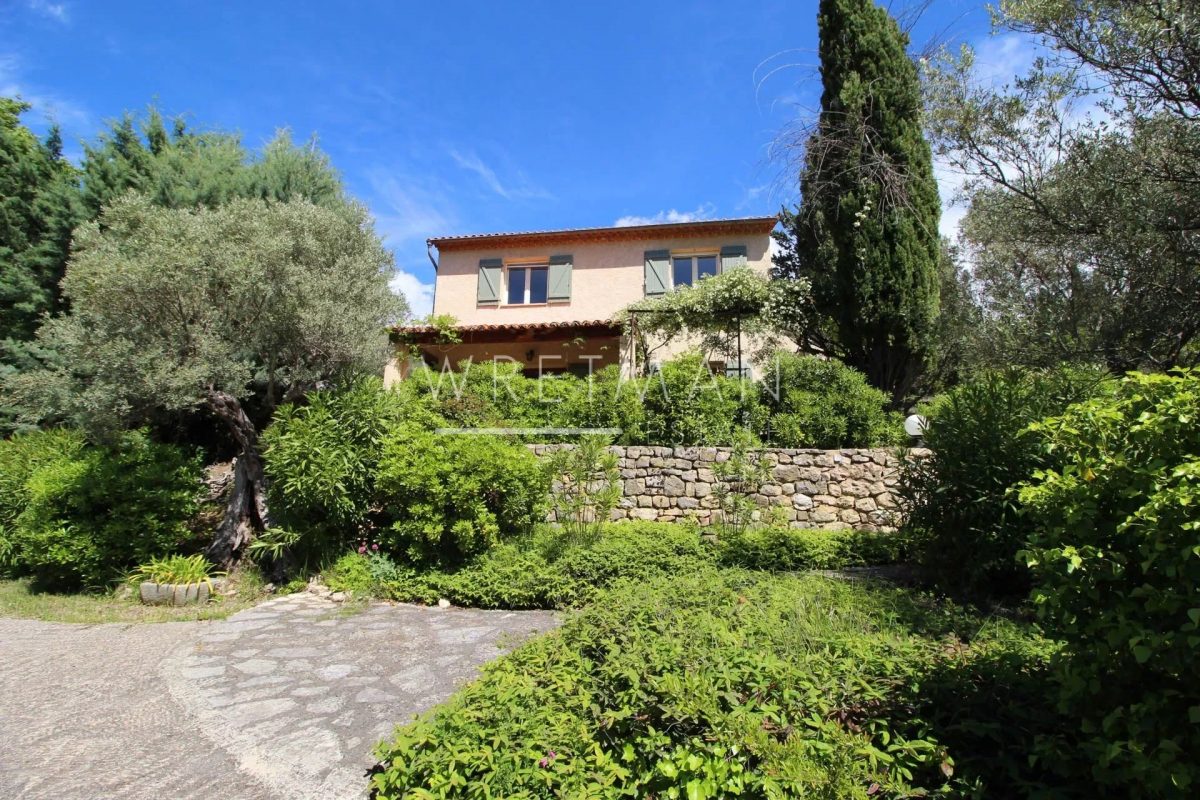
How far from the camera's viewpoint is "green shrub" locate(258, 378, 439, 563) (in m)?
7.02

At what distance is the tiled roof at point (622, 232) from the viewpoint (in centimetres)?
1677

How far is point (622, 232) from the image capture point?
687 inches

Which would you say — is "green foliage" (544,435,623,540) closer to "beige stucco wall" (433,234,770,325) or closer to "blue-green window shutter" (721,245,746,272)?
"beige stucco wall" (433,234,770,325)

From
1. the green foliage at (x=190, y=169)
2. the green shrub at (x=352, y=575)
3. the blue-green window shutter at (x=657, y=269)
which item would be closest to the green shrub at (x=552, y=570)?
the green shrub at (x=352, y=575)

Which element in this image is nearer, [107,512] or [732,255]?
[107,512]

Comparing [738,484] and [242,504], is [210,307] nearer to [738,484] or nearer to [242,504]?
[242,504]

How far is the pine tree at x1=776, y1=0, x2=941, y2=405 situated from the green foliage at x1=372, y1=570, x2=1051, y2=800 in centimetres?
874

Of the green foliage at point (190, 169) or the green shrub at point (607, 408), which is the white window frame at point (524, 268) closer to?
the green foliage at point (190, 169)

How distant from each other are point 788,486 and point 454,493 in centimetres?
513

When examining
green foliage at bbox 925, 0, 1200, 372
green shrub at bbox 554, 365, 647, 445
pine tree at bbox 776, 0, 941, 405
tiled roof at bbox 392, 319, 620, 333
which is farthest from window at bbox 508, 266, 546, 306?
green foliage at bbox 925, 0, 1200, 372

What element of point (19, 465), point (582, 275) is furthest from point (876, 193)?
point (19, 465)

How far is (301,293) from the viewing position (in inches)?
294

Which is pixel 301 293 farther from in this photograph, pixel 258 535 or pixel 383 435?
pixel 258 535

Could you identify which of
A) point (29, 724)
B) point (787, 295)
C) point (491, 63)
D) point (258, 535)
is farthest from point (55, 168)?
point (787, 295)
